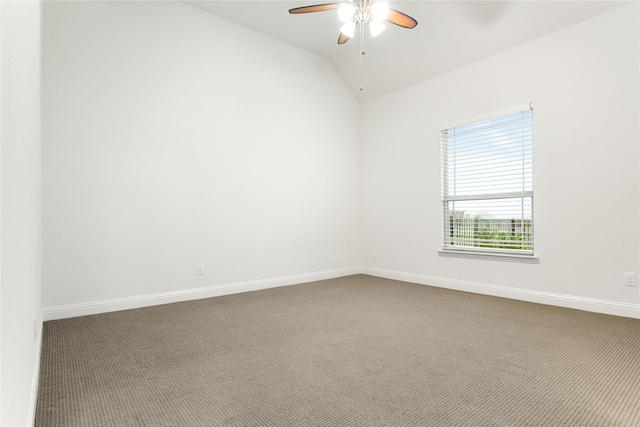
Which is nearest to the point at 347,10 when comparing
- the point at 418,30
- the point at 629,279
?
the point at 418,30

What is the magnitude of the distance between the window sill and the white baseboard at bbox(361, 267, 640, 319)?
0.99ft

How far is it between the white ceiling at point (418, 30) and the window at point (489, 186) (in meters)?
0.79

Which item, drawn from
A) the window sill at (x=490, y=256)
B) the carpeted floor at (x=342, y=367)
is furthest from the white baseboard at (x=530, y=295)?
the window sill at (x=490, y=256)

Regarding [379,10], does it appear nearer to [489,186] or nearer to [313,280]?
[489,186]

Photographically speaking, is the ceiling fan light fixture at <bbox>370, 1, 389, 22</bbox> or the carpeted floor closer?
the carpeted floor

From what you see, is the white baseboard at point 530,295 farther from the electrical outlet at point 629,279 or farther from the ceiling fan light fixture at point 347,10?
the ceiling fan light fixture at point 347,10

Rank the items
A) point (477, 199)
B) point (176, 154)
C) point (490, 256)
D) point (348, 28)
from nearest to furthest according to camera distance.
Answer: point (348, 28)
point (176, 154)
point (490, 256)
point (477, 199)

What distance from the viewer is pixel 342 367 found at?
6.61 ft

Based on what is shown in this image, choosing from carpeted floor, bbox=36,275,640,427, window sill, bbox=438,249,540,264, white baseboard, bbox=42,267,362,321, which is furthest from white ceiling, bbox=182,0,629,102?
white baseboard, bbox=42,267,362,321

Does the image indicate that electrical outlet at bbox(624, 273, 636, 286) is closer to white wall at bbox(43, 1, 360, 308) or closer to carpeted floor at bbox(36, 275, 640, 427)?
carpeted floor at bbox(36, 275, 640, 427)

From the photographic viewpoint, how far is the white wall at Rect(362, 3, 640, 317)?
3.00 metres

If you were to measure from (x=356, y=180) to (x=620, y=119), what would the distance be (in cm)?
317

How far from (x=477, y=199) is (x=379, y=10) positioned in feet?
8.05

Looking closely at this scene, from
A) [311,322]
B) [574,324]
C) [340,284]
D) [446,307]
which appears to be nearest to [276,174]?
[340,284]
